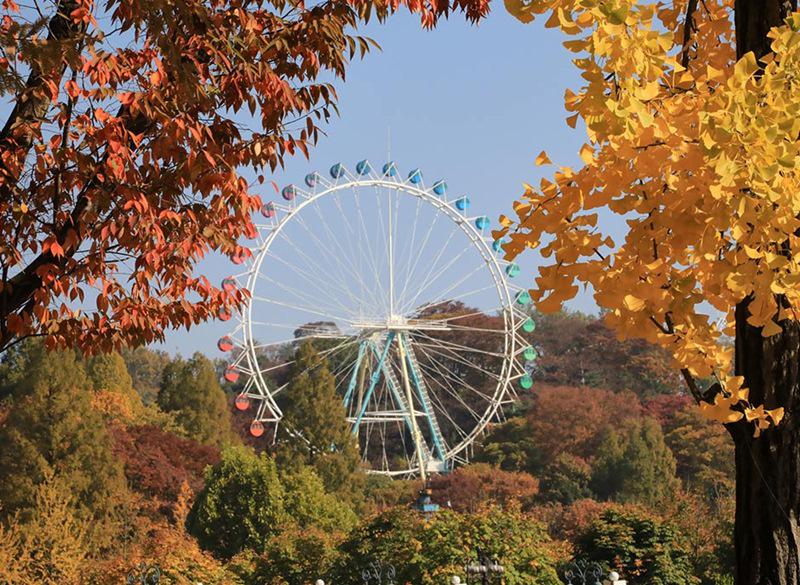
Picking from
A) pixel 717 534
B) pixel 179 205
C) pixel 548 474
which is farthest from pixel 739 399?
pixel 548 474

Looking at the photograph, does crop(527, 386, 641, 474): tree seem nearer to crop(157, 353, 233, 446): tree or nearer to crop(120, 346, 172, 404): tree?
crop(157, 353, 233, 446): tree

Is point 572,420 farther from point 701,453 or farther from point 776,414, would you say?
point 776,414

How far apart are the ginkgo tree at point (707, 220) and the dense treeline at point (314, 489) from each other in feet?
26.1

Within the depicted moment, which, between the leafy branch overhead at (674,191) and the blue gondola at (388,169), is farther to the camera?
the blue gondola at (388,169)

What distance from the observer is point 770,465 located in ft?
6.95

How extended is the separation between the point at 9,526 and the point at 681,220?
695 inches

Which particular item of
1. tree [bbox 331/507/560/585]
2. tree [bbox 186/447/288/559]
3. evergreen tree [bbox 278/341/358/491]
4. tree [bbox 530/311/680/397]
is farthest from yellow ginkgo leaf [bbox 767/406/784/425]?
tree [bbox 530/311/680/397]

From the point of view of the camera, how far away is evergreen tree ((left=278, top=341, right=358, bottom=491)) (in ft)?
74.3


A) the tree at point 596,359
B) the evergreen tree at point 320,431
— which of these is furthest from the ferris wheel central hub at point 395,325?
the tree at point 596,359

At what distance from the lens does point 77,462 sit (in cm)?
1891

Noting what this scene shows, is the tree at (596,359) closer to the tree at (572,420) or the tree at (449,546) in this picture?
the tree at (572,420)

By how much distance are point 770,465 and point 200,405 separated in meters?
25.0

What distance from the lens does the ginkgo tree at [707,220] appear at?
5.74ft

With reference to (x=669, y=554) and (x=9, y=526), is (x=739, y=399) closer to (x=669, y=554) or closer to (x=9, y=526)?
(x=669, y=554)
